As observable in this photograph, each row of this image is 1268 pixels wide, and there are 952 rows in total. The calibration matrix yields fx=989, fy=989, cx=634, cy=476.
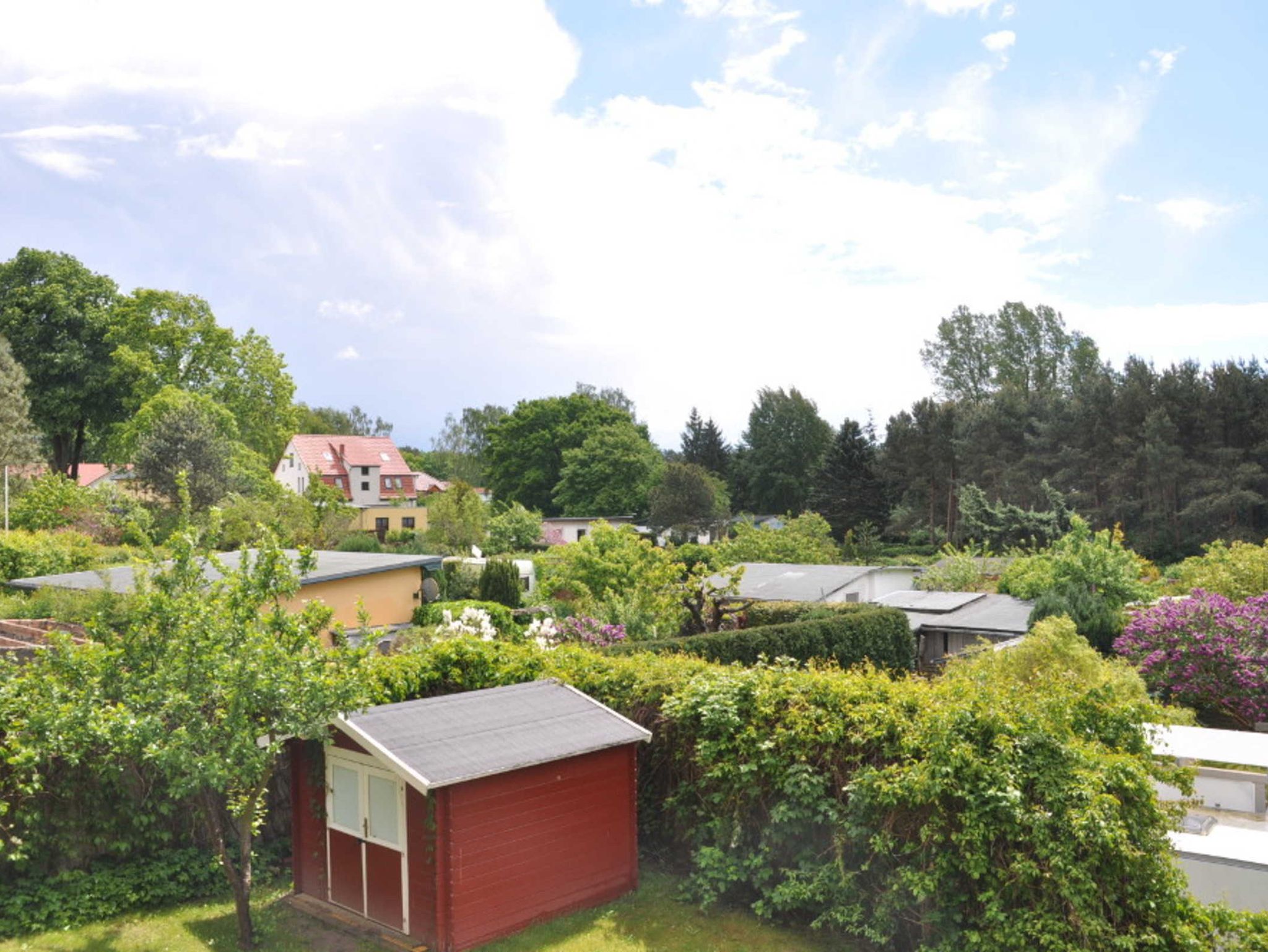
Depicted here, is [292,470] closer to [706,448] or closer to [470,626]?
[706,448]

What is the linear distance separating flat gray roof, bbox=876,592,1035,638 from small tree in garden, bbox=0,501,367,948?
726 inches

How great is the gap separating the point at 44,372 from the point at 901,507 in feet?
162

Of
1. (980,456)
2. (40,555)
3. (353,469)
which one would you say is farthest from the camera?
(353,469)

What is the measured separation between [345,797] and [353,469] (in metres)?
61.8

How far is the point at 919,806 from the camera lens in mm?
9078

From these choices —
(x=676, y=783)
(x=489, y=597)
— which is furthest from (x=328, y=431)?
(x=676, y=783)

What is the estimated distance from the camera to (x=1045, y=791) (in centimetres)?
837

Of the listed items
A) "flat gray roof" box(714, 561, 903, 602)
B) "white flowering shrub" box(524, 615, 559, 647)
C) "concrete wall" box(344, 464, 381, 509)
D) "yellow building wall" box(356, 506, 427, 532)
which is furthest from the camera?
"concrete wall" box(344, 464, 381, 509)

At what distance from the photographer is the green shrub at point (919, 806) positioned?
27.1 ft

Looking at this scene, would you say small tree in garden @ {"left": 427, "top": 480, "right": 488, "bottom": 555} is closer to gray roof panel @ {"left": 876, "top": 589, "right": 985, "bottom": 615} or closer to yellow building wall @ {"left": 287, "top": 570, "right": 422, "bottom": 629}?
yellow building wall @ {"left": 287, "top": 570, "right": 422, "bottom": 629}

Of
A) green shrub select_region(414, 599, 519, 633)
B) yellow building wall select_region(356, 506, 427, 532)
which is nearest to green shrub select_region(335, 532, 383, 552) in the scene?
green shrub select_region(414, 599, 519, 633)

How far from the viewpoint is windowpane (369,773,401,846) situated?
32.5 feet

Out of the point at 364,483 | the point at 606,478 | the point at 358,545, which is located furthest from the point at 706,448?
the point at 358,545

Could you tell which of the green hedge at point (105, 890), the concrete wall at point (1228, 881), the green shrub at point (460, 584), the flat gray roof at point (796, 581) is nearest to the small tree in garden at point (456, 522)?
the green shrub at point (460, 584)
